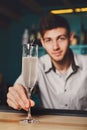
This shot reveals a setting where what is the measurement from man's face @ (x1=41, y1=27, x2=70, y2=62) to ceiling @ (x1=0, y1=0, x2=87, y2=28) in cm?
18

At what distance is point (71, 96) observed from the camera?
75.0 inches

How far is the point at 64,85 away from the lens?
1917 millimetres

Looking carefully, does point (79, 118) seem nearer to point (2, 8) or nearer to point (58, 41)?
point (58, 41)

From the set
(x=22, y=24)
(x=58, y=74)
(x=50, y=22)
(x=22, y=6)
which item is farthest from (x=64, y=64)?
(x=22, y=6)

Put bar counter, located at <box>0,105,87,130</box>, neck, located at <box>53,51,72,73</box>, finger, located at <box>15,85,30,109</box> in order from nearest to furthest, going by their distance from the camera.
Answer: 1. bar counter, located at <box>0,105,87,130</box>
2. finger, located at <box>15,85,30,109</box>
3. neck, located at <box>53,51,72,73</box>

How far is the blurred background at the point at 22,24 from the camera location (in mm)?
1886

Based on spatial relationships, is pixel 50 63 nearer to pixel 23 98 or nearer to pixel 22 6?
pixel 23 98

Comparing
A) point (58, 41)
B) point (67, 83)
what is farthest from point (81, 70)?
point (58, 41)

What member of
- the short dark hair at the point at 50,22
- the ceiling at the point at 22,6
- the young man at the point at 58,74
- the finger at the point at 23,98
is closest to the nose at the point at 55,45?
the young man at the point at 58,74

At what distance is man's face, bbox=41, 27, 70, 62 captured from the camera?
6.28 ft

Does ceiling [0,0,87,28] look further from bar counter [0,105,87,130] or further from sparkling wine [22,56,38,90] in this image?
bar counter [0,105,87,130]

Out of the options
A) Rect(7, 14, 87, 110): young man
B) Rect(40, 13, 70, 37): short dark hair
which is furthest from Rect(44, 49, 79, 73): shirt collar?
Rect(40, 13, 70, 37): short dark hair

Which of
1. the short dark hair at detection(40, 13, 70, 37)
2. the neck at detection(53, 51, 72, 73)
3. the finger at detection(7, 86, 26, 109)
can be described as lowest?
the finger at detection(7, 86, 26, 109)

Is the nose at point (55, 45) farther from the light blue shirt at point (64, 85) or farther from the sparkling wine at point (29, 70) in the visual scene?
the sparkling wine at point (29, 70)
